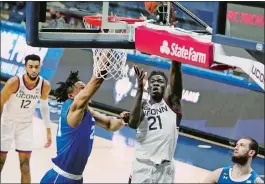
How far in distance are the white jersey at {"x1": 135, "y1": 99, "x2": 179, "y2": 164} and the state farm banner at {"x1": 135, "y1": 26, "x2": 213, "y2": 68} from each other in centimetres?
182

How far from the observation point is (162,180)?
8500 millimetres

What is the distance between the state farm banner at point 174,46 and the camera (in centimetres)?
579

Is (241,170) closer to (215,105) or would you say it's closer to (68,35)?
(68,35)

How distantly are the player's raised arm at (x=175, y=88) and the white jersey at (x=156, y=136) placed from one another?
0.64ft

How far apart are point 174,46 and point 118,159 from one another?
6353 millimetres

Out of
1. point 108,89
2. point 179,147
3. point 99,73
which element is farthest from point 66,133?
point 108,89

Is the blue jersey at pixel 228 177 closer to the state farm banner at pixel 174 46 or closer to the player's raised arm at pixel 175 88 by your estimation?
the player's raised arm at pixel 175 88

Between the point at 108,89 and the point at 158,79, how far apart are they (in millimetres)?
6490

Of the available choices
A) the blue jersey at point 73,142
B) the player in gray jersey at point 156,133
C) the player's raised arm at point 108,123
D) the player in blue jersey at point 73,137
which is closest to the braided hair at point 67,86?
the player in blue jersey at point 73,137

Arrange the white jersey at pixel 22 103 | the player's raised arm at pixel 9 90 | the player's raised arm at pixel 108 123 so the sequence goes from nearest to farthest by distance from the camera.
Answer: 1. the player's raised arm at pixel 108 123
2. the player's raised arm at pixel 9 90
3. the white jersey at pixel 22 103

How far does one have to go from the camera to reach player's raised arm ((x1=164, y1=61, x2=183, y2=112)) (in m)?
8.52

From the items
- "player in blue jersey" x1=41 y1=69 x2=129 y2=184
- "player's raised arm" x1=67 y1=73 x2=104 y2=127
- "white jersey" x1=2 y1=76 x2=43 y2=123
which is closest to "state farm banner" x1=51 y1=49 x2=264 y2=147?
"white jersey" x1=2 y1=76 x2=43 y2=123

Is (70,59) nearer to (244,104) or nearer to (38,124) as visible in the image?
(38,124)

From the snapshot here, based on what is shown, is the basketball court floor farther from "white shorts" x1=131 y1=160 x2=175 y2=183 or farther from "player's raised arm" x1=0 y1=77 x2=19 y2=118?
"white shorts" x1=131 y1=160 x2=175 y2=183
